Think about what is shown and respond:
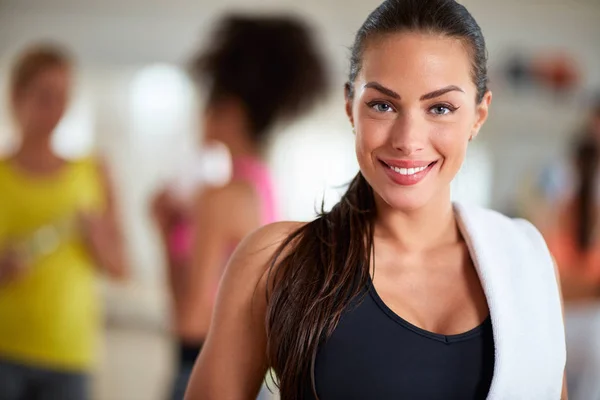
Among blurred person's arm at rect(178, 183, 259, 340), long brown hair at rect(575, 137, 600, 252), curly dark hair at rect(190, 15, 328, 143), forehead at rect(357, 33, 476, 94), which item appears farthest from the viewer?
long brown hair at rect(575, 137, 600, 252)

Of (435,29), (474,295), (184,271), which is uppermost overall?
(435,29)

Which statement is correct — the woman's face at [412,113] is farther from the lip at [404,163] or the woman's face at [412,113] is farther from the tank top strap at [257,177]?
the tank top strap at [257,177]

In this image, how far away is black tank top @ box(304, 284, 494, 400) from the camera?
108 centimetres

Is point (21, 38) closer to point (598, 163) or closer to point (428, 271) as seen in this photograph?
point (598, 163)

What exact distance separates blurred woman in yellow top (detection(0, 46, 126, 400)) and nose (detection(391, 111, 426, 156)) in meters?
1.61

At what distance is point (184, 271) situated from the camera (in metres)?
2.33

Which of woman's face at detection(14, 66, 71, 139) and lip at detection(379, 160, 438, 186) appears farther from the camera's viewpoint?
woman's face at detection(14, 66, 71, 139)

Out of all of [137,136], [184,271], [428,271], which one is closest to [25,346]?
[184,271]

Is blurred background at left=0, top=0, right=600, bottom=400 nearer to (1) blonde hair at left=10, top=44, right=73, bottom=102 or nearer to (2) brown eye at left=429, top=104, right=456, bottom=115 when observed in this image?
(1) blonde hair at left=10, top=44, right=73, bottom=102

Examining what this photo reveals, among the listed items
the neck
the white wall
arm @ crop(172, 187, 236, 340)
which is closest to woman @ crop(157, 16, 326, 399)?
arm @ crop(172, 187, 236, 340)

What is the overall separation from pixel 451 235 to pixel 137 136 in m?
5.31

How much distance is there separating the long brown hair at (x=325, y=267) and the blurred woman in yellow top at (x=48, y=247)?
1.40m

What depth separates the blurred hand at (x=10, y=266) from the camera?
231cm

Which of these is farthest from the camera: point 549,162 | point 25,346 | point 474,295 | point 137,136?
point 137,136
